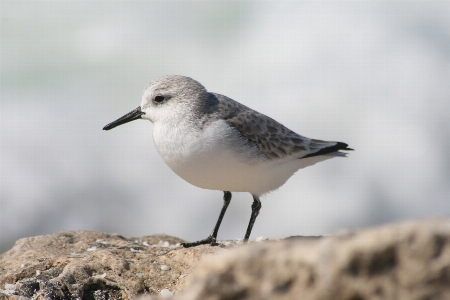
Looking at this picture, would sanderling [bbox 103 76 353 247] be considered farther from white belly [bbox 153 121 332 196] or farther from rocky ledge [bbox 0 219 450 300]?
rocky ledge [bbox 0 219 450 300]

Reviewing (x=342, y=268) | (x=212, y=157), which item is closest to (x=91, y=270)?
(x=212, y=157)

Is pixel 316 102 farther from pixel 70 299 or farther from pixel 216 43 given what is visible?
pixel 70 299

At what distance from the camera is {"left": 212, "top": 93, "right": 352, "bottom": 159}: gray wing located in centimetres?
676

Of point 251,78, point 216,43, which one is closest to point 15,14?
point 216,43

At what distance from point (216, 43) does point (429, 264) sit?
16.2m

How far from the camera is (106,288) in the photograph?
5.46 meters

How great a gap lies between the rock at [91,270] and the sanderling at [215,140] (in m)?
0.84

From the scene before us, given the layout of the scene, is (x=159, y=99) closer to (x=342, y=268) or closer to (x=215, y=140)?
(x=215, y=140)

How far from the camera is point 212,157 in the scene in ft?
20.7

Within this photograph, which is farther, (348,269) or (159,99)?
(159,99)

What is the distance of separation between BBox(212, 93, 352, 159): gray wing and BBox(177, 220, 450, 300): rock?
387 cm

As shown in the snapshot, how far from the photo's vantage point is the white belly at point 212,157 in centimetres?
627

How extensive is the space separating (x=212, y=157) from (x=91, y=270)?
1.67 m

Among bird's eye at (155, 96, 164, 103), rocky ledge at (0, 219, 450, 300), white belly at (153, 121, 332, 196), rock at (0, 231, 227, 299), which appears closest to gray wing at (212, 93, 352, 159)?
white belly at (153, 121, 332, 196)
